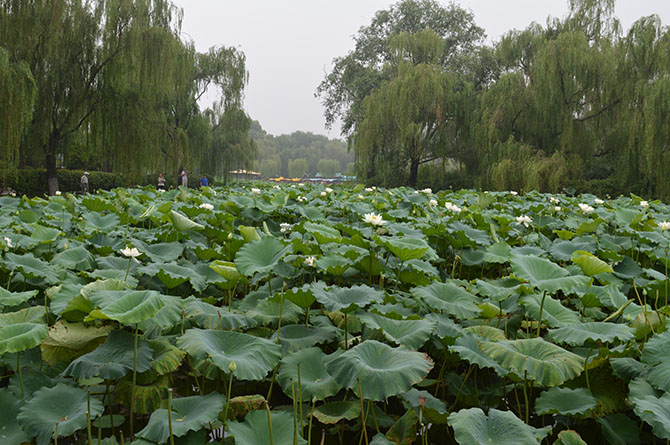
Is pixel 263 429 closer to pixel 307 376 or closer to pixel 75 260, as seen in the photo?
pixel 307 376

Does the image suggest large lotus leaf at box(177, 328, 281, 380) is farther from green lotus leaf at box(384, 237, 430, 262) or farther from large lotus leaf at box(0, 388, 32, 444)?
green lotus leaf at box(384, 237, 430, 262)

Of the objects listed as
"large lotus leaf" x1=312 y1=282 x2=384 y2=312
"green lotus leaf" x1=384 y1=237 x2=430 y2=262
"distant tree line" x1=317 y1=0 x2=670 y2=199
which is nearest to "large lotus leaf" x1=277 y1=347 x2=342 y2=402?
"large lotus leaf" x1=312 y1=282 x2=384 y2=312

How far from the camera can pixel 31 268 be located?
142 centimetres

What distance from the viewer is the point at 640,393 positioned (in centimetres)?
91

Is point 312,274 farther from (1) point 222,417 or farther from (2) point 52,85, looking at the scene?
(2) point 52,85

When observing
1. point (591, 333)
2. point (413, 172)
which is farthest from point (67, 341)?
point (413, 172)

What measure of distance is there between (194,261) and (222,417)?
3.61ft

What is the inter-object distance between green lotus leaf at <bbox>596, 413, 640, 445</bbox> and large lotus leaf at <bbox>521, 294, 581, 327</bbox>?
0.98 ft

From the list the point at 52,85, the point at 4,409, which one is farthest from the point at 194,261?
the point at 52,85

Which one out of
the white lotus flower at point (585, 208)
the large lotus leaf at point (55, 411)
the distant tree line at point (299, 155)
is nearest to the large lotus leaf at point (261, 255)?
the large lotus leaf at point (55, 411)

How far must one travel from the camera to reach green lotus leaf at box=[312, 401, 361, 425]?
938mm

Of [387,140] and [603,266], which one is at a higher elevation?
[387,140]

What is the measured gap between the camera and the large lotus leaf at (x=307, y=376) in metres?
1.00

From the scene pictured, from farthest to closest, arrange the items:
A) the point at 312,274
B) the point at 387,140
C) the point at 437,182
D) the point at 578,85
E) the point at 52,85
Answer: the point at 437,182 → the point at 387,140 → the point at 578,85 → the point at 52,85 → the point at 312,274
